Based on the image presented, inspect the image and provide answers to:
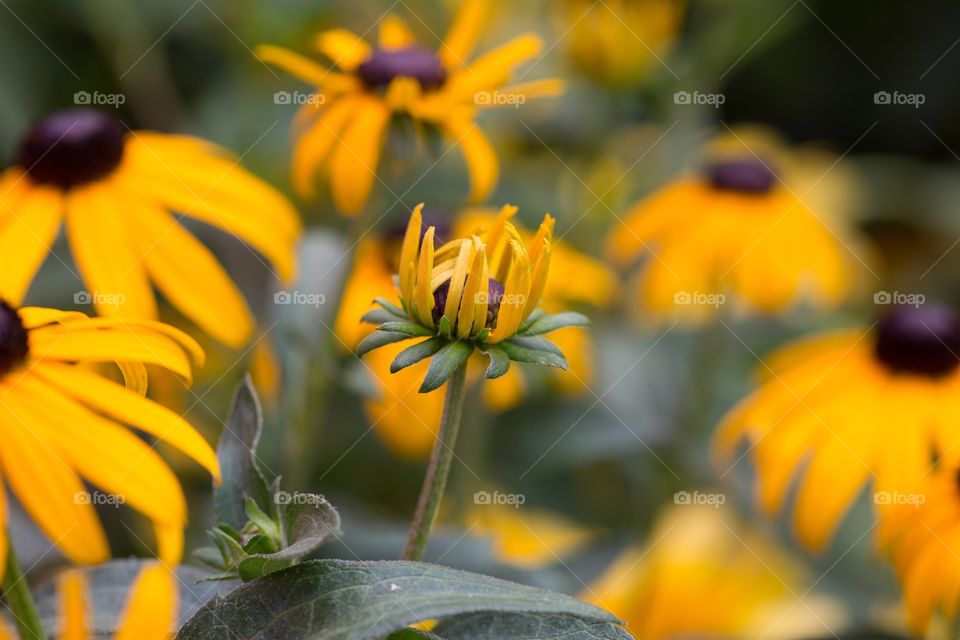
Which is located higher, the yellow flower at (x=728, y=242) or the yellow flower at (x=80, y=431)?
the yellow flower at (x=728, y=242)

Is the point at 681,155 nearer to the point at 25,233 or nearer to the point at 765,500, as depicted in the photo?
the point at 765,500

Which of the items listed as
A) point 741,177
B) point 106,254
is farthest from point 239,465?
point 741,177

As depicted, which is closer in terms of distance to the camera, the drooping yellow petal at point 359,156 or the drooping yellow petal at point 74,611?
the drooping yellow petal at point 74,611

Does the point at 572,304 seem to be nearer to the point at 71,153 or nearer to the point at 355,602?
the point at 71,153

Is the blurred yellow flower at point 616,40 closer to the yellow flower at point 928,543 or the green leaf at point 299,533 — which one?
the yellow flower at point 928,543

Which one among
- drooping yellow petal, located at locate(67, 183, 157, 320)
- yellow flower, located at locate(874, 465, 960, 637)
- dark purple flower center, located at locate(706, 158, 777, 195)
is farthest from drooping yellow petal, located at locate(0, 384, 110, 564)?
dark purple flower center, located at locate(706, 158, 777, 195)

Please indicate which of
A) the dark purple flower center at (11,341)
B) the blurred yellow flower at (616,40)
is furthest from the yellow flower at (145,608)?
the blurred yellow flower at (616,40)
